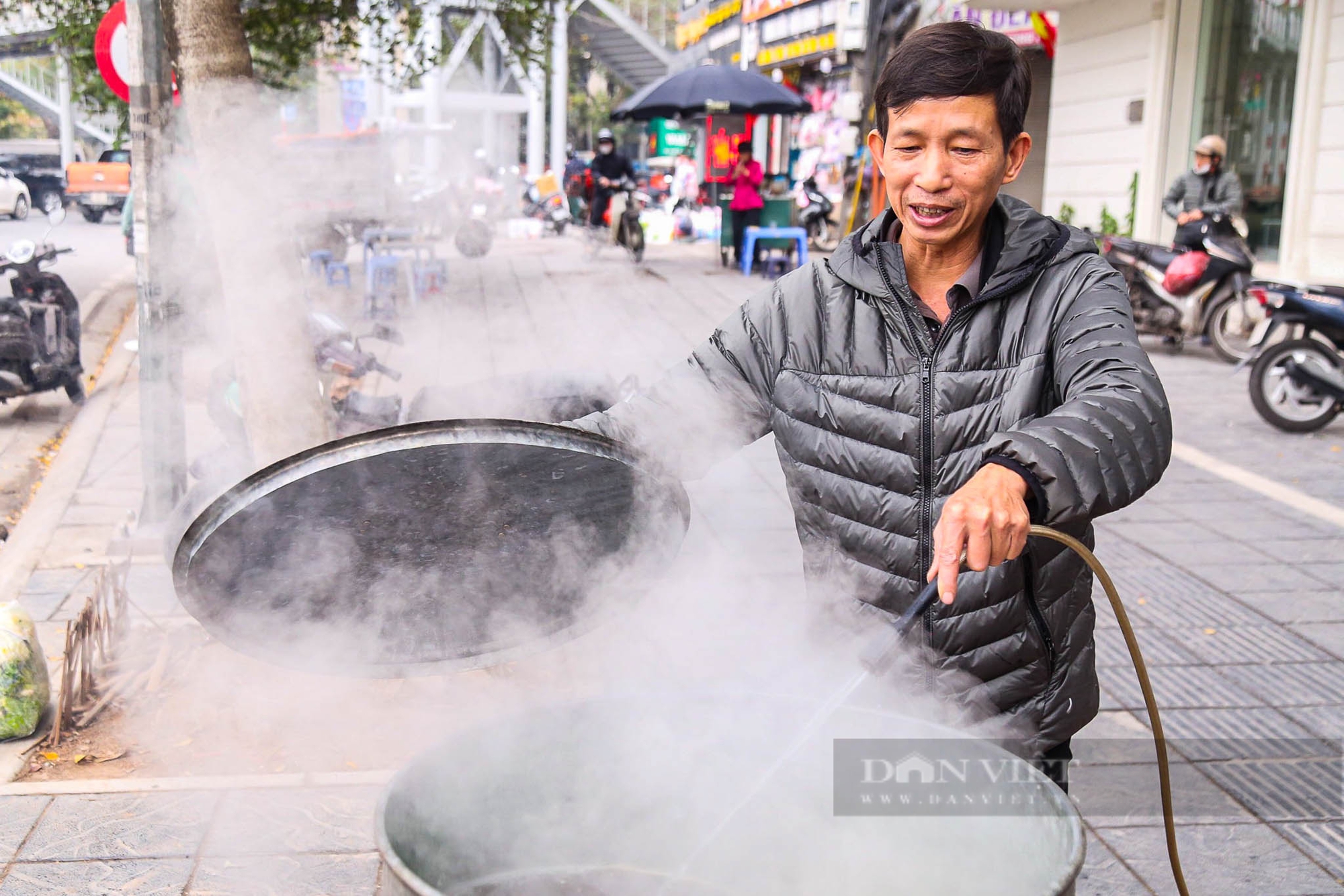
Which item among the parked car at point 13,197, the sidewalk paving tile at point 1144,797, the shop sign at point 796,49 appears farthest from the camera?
the parked car at point 13,197

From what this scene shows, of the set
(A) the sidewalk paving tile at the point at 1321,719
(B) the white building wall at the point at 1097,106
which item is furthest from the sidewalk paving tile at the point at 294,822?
(B) the white building wall at the point at 1097,106

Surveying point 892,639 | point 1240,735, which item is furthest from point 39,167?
point 892,639

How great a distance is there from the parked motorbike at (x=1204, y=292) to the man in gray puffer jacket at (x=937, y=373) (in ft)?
28.1

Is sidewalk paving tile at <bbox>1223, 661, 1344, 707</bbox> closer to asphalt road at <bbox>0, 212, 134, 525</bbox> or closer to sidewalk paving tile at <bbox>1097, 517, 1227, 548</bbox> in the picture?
sidewalk paving tile at <bbox>1097, 517, 1227, 548</bbox>

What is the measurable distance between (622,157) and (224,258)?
1409 centimetres

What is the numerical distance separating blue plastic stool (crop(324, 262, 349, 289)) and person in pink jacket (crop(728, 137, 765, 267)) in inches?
226

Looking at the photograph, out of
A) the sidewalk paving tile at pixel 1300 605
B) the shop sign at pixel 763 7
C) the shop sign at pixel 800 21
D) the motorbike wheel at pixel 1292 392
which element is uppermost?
the shop sign at pixel 763 7

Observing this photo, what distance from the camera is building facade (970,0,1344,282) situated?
33.7ft

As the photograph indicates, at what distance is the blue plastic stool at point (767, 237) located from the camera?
1507 centimetres

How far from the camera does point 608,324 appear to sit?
11133 millimetres

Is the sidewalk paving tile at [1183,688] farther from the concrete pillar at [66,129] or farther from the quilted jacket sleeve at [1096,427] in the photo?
the concrete pillar at [66,129]

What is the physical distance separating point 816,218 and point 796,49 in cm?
610

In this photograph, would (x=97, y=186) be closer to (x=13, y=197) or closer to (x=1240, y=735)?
(x=13, y=197)

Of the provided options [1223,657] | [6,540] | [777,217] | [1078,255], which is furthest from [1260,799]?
[777,217]
